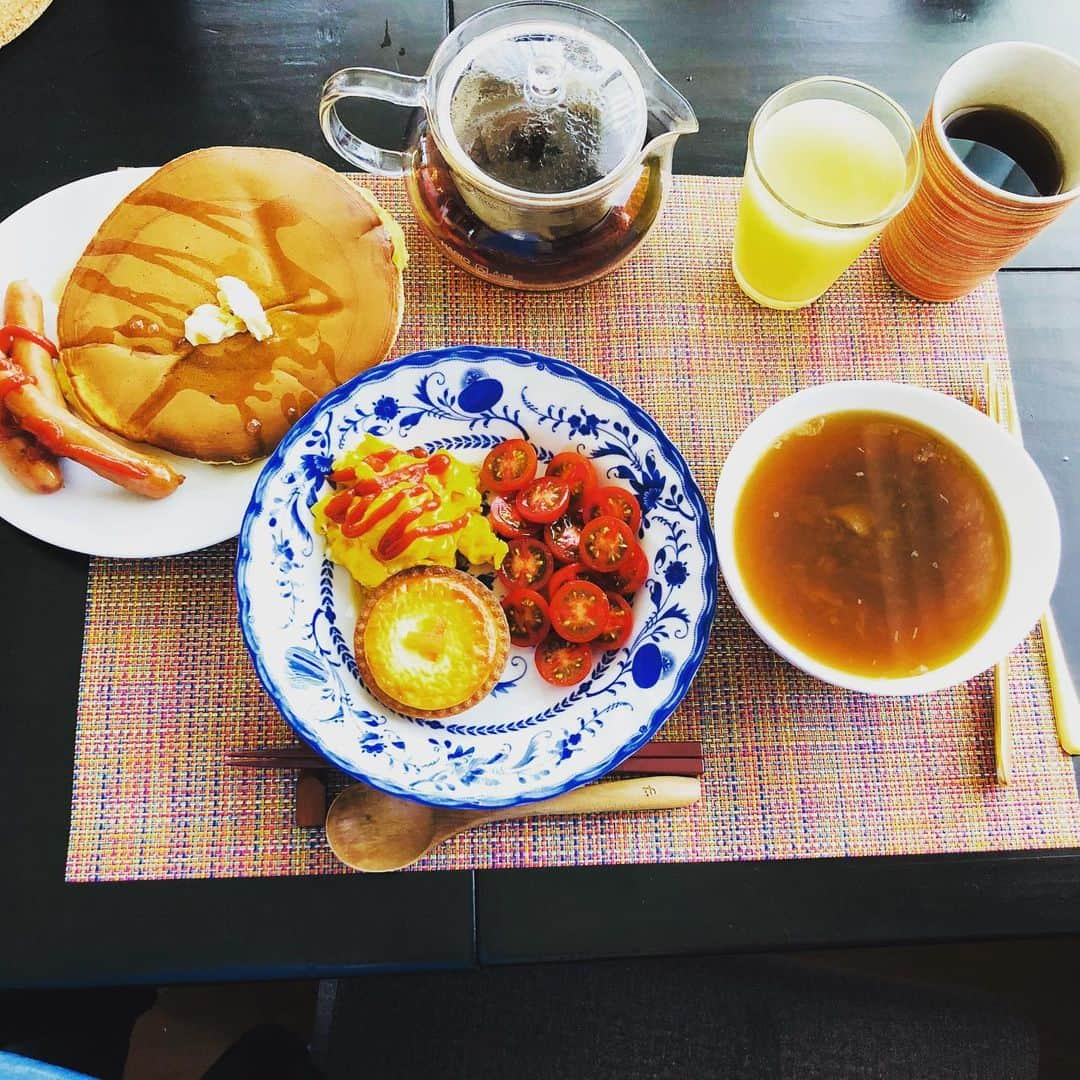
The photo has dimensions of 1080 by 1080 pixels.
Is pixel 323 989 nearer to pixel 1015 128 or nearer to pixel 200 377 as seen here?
pixel 200 377

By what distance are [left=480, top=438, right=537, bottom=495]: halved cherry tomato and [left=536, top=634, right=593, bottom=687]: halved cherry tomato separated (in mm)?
249

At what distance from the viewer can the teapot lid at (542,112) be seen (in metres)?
1.37

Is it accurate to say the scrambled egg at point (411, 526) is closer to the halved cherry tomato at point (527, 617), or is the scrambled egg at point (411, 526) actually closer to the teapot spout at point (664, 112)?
A: the halved cherry tomato at point (527, 617)

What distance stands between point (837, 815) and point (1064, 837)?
0.34 metres

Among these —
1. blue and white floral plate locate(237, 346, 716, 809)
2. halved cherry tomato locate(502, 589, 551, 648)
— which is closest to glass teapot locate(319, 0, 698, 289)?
blue and white floral plate locate(237, 346, 716, 809)

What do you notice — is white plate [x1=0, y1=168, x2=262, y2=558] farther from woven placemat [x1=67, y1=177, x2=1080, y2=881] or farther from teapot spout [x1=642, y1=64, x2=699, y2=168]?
teapot spout [x1=642, y1=64, x2=699, y2=168]

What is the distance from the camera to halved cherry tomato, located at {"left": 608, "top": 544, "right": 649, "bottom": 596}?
4.44 feet

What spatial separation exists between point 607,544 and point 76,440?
78cm

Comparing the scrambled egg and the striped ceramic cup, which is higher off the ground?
the striped ceramic cup

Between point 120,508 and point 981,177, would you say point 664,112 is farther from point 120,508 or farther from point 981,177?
point 120,508

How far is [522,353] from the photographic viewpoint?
1.39 metres

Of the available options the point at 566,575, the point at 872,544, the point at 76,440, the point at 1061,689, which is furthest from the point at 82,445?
the point at 1061,689

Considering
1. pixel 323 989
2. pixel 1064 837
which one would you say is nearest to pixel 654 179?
pixel 1064 837

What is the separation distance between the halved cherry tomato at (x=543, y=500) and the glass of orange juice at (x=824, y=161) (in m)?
0.52
